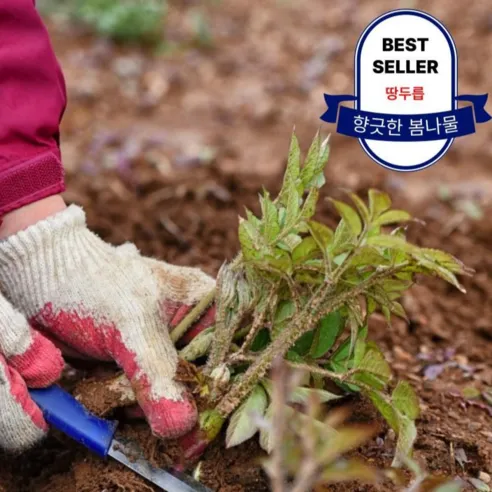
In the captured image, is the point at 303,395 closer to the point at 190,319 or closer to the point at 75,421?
the point at 190,319

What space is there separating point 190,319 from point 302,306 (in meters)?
0.28

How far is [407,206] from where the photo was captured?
333 centimetres

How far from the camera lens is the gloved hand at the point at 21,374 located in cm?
168

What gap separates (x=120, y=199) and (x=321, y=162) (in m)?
1.63

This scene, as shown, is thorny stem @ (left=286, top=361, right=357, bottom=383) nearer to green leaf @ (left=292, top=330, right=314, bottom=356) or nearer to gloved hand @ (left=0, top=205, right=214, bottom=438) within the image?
green leaf @ (left=292, top=330, right=314, bottom=356)

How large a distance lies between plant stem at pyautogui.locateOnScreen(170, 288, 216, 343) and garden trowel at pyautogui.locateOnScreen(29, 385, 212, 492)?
0.23 meters

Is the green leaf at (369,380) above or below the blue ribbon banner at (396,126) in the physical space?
below

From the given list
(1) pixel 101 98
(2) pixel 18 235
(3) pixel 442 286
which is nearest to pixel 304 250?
(2) pixel 18 235

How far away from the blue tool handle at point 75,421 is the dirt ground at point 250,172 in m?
0.07

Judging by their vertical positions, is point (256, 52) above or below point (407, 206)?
above

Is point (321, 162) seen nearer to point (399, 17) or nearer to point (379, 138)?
point (379, 138)

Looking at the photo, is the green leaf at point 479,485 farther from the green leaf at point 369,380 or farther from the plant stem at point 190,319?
the plant stem at point 190,319

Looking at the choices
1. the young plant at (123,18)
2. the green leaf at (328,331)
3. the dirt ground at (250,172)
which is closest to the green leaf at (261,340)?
the green leaf at (328,331)

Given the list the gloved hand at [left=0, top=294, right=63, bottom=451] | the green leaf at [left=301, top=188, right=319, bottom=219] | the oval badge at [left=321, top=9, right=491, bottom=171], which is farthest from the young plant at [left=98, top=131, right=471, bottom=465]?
the oval badge at [left=321, top=9, right=491, bottom=171]
